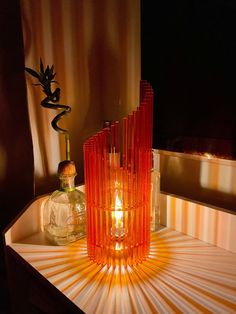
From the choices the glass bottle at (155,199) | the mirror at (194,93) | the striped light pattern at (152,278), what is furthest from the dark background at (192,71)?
the striped light pattern at (152,278)

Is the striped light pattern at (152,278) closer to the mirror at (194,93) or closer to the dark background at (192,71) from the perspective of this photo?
the mirror at (194,93)

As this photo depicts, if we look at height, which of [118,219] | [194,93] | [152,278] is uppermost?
[194,93]

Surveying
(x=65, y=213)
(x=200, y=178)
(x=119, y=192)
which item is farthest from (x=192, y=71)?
(x=65, y=213)

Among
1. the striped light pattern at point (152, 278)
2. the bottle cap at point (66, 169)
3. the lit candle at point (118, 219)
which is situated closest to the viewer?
the striped light pattern at point (152, 278)

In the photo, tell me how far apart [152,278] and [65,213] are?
33 cm

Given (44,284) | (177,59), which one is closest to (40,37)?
(177,59)

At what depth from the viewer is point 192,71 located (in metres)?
0.83

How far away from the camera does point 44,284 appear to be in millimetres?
654

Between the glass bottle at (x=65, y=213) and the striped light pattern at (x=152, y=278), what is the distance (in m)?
0.04

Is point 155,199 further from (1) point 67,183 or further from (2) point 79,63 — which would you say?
(2) point 79,63

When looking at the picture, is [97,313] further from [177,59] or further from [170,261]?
[177,59]

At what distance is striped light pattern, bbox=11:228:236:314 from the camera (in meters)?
0.57

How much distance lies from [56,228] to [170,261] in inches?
13.2

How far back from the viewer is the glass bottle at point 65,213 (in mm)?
818
